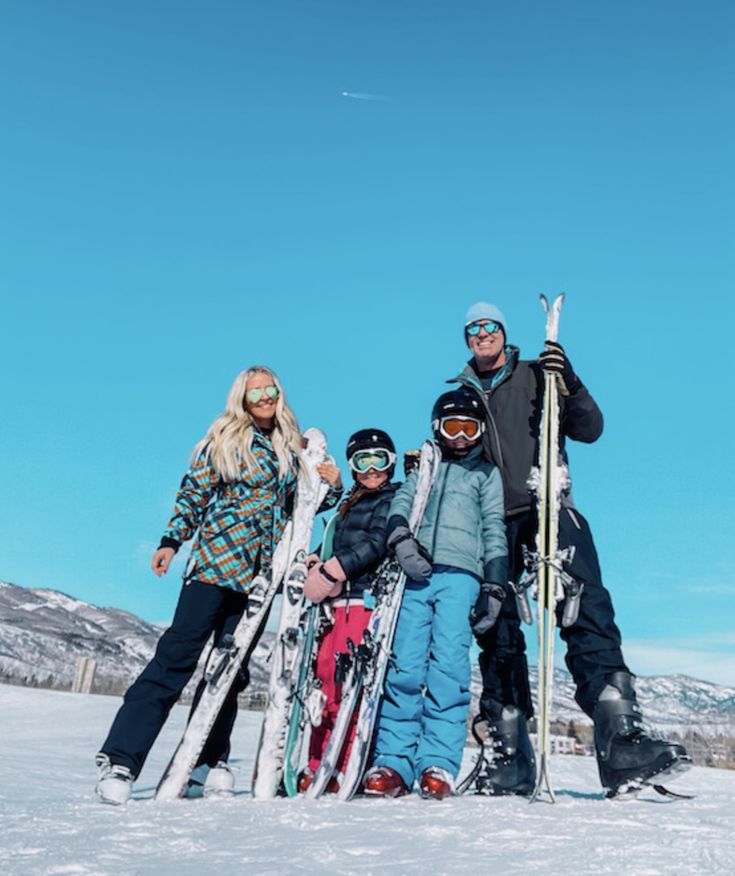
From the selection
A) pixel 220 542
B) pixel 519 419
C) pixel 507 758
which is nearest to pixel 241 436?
pixel 220 542

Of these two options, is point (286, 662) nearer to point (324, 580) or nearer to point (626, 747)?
point (324, 580)

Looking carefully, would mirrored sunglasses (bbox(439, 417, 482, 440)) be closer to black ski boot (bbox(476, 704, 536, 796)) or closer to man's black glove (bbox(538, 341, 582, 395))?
man's black glove (bbox(538, 341, 582, 395))

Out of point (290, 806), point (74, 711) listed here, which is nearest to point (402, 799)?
point (290, 806)

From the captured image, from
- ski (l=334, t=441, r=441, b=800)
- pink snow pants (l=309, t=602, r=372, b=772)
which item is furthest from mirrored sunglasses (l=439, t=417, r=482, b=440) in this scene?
pink snow pants (l=309, t=602, r=372, b=772)

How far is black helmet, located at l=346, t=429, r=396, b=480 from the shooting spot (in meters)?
5.49

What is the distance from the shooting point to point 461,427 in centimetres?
493

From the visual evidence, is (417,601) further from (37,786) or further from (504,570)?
(37,786)

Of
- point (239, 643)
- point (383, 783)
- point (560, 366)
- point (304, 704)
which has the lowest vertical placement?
point (383, 783)

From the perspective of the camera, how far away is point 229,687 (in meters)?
4.54

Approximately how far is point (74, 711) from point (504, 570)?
10053 millimetres

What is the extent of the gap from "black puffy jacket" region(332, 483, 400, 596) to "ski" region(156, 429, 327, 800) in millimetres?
269

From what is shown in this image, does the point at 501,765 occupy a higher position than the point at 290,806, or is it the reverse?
the point at 501,765

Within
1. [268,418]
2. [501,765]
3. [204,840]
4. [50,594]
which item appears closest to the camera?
[204,840]

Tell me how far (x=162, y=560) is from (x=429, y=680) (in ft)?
4.93
